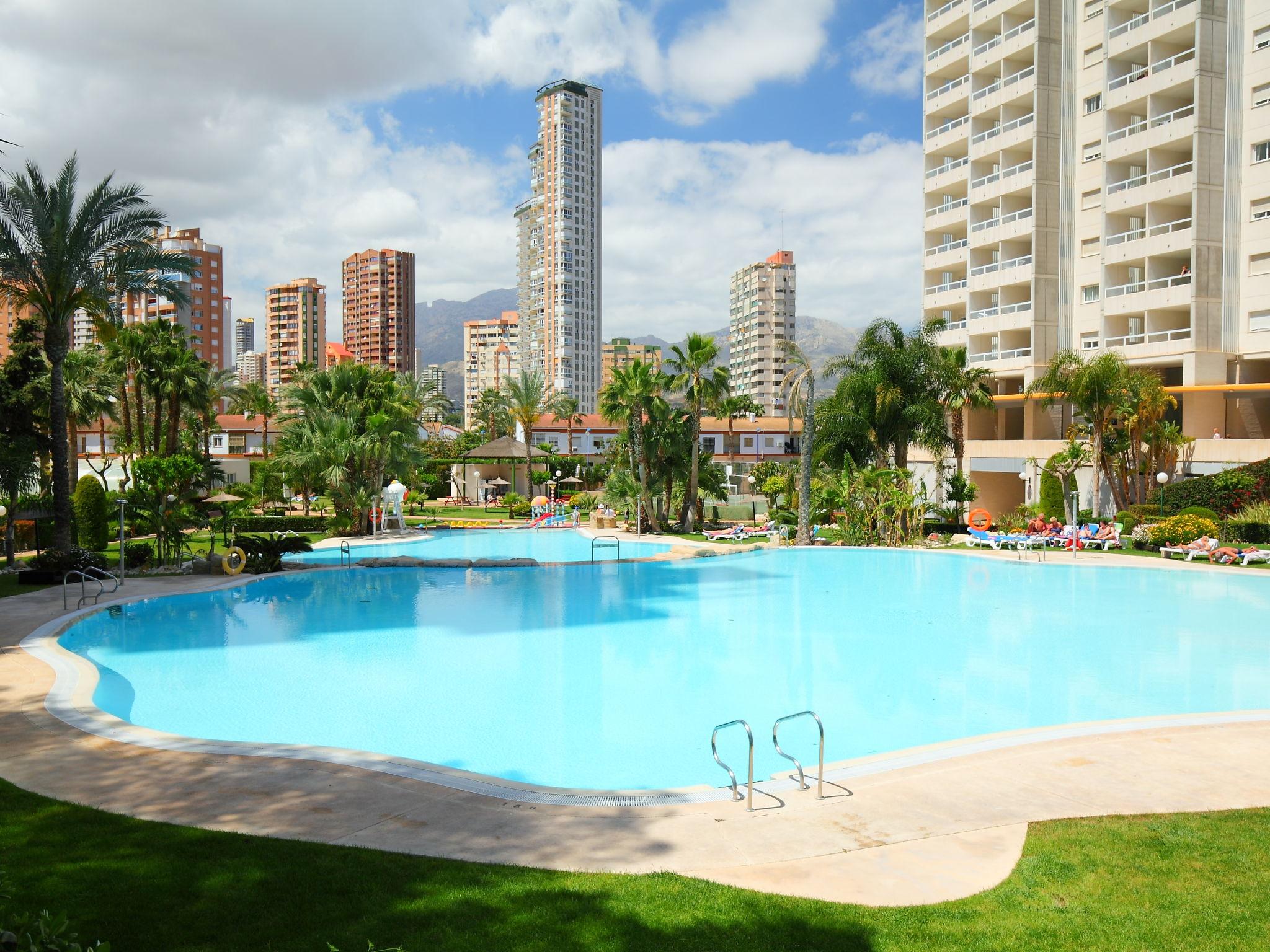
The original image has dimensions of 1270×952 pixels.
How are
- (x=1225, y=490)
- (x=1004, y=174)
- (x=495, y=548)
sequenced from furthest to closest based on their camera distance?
1. (x=1004, y=174)
2. (x=495, y=548)
3. (x=1225, y=490)

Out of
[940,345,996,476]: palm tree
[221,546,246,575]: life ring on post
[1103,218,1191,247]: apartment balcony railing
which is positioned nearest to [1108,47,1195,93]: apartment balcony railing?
[1103,218,1191,247]: apartment balcony railing

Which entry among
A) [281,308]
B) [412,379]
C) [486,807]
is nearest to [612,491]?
[486,807]

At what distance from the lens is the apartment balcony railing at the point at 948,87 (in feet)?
147

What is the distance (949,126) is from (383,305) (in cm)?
14211

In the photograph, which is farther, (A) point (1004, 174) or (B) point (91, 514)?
(A) point (1004, 174)

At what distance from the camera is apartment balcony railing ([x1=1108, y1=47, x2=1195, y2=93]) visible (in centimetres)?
3541

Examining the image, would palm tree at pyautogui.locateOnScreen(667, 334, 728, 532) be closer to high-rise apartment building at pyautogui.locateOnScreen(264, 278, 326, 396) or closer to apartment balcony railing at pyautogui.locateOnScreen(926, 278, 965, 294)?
apartment balcony railing at pyautogui.locateOnScreen(926, 278, 965, 294)

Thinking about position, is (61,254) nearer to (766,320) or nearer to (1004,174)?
(1004,174)

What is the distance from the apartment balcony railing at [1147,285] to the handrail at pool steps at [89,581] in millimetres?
37221

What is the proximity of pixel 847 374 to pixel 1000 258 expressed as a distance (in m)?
12.4

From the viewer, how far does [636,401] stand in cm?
3203

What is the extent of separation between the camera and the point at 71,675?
36.1 feet

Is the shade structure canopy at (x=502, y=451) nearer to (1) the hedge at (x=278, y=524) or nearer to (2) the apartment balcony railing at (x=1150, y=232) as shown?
(1) the hedge at (x=278, y=524)

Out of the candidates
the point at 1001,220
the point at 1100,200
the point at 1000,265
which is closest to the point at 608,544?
the point at 1000,265
